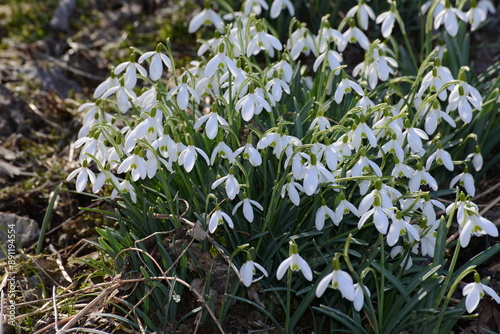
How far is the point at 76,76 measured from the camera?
382cm

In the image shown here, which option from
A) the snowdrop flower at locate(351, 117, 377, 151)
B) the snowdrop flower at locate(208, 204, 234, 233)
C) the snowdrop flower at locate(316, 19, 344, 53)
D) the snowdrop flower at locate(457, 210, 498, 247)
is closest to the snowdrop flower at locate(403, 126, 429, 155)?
the snowdrop flower at locate(351, 117, 377, 151)

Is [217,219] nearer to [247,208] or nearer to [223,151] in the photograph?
[247,208]

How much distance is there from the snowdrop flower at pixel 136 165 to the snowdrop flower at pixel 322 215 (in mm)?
586

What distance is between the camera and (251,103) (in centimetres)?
221

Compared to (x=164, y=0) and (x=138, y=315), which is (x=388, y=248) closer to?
(x=138, y=315)

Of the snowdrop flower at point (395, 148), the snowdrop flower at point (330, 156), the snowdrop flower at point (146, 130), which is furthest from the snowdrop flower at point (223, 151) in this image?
the snowdrop flower at point (395, 148)

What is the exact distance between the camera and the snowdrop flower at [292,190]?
212 centimetres

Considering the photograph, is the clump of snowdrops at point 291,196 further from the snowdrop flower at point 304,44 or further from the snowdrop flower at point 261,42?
the snowdrop flower at point 304,44

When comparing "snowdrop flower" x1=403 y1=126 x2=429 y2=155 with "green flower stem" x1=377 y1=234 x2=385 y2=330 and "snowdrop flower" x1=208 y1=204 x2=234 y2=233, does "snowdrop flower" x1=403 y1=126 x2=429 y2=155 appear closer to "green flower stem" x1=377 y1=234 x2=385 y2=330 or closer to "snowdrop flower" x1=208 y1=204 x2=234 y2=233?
"green flower stem" x1=377 y1=234 x2=385 y2=330

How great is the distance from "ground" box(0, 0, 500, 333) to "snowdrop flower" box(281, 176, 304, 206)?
49 centimetres

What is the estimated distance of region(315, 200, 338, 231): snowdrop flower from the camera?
210 centimetres

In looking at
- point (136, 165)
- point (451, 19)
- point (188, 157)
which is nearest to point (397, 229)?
point (188, 157)

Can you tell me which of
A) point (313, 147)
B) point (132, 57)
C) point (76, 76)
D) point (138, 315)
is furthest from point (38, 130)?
point (313, 147)

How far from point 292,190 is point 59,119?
72.7 inches
